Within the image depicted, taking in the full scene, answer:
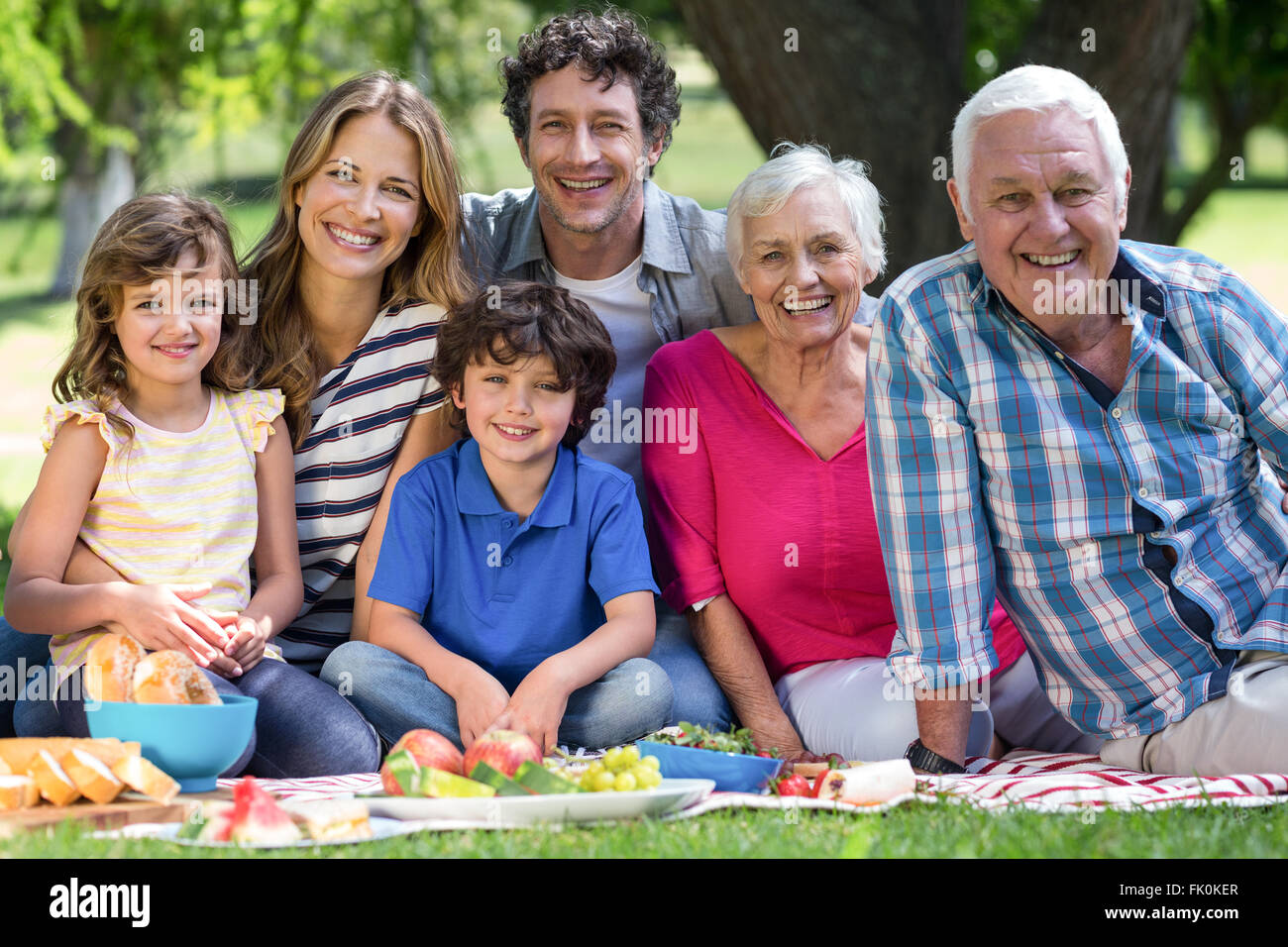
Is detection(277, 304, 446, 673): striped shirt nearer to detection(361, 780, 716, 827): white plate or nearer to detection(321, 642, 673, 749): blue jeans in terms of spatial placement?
detection(321, 642, 673, 749): blue jeans

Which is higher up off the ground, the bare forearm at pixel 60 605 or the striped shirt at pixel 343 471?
the striped shirt at pixel 343 471

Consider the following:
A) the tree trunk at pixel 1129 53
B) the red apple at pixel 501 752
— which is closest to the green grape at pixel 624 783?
the red apple at pixel 501 752

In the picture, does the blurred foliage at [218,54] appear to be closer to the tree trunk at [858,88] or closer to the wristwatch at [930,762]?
the tree trunk at [858,88]

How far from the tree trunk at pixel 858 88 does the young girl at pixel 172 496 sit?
2940 mm

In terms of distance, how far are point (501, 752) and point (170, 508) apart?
1205mm

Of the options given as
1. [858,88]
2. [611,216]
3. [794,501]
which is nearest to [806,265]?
[794,501]

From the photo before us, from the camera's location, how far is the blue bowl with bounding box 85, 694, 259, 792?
9.50 feet

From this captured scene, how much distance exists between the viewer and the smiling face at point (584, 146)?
4.09m

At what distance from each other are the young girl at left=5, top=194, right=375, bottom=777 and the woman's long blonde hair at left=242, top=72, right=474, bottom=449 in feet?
0.46

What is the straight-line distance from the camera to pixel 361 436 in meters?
3.88

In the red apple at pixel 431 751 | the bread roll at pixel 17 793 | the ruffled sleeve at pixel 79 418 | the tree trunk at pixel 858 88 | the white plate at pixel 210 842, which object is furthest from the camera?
the tree trunk at pixel 858 88
